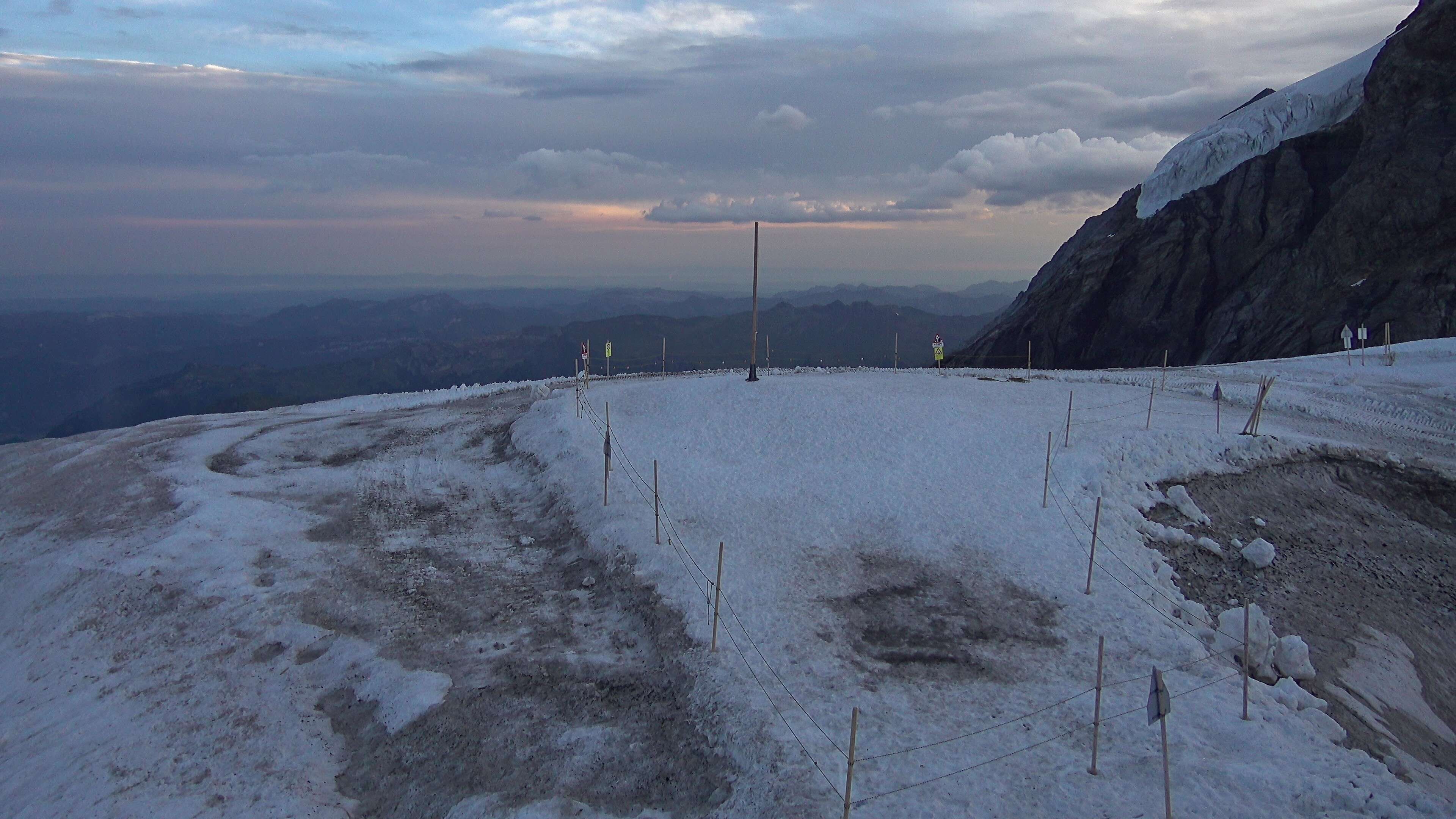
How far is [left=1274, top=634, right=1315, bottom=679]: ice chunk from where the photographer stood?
14.8 meters

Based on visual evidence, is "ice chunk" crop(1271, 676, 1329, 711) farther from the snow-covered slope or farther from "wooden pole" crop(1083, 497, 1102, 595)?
the snow-covered slope

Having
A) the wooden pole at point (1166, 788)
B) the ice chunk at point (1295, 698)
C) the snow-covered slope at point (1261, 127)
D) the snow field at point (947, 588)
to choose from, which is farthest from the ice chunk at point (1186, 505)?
the snow-covered slope at point (1261, 127)

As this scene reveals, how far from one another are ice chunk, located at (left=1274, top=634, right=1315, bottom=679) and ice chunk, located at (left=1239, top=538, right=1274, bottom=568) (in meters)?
4.93

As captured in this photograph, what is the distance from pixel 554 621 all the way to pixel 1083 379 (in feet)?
96.2

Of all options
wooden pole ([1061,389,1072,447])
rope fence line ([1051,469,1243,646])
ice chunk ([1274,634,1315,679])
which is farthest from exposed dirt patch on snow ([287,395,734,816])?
wooden pole ([1061,389,1072,447])

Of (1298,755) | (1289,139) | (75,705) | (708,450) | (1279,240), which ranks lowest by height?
(75,705)

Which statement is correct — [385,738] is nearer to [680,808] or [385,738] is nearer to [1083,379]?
[680,808]

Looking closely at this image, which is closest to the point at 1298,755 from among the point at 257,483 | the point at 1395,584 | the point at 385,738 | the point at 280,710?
the point at 1395,584

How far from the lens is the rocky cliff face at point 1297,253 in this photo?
5531 centimetres

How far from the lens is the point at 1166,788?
33.0 ft

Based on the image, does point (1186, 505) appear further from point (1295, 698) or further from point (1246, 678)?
point (1246, 678)

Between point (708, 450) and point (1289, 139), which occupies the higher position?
point (1289, 139)

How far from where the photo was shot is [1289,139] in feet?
225

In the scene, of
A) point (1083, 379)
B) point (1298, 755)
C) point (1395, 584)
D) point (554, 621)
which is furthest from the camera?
point (1083, 379)
